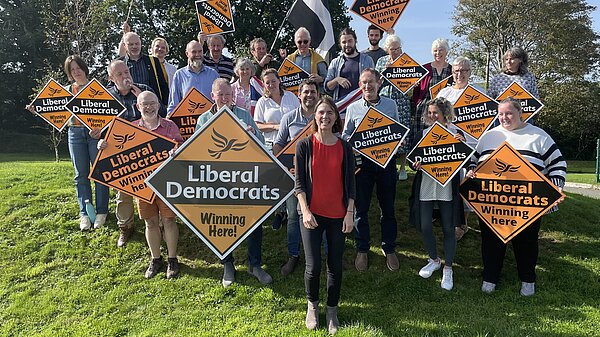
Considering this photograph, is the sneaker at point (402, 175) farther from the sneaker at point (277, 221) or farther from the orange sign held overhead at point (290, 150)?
the orange sign held overhead at point (290, 150)

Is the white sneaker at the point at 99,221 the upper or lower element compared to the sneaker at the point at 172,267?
upper

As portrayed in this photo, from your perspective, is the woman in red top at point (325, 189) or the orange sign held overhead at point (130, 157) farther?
the orange sign held overhead at point (130, 157)

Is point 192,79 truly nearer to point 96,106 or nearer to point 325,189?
point 96,106

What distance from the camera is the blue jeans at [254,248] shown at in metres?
5.20

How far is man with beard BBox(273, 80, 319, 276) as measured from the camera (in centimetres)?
487

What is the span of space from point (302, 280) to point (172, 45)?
26.7 meters

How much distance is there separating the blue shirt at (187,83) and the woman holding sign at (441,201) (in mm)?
3110

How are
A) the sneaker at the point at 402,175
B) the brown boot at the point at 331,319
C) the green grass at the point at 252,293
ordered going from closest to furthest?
1. the brown boot at the point at 331,319
2. the green grass at the point at 252,293
3. the sneaker at the point at 402,175

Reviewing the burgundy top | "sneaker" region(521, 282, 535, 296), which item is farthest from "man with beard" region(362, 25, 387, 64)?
"sneaker" region(521, 282, 535, 296)

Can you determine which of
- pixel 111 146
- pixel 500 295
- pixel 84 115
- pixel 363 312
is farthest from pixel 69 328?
pixel 500 295

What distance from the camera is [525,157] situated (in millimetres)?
4723

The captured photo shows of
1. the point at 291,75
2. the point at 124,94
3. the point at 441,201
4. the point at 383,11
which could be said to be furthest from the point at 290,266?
the point at 383,11

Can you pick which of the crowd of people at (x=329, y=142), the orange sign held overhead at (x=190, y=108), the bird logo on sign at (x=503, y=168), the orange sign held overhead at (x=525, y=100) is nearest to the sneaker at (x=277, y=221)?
the crowd of people at (x=329, y=142)

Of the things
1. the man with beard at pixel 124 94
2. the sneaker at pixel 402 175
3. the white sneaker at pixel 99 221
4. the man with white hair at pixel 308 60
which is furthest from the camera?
the sneaker at pixel 402 175
